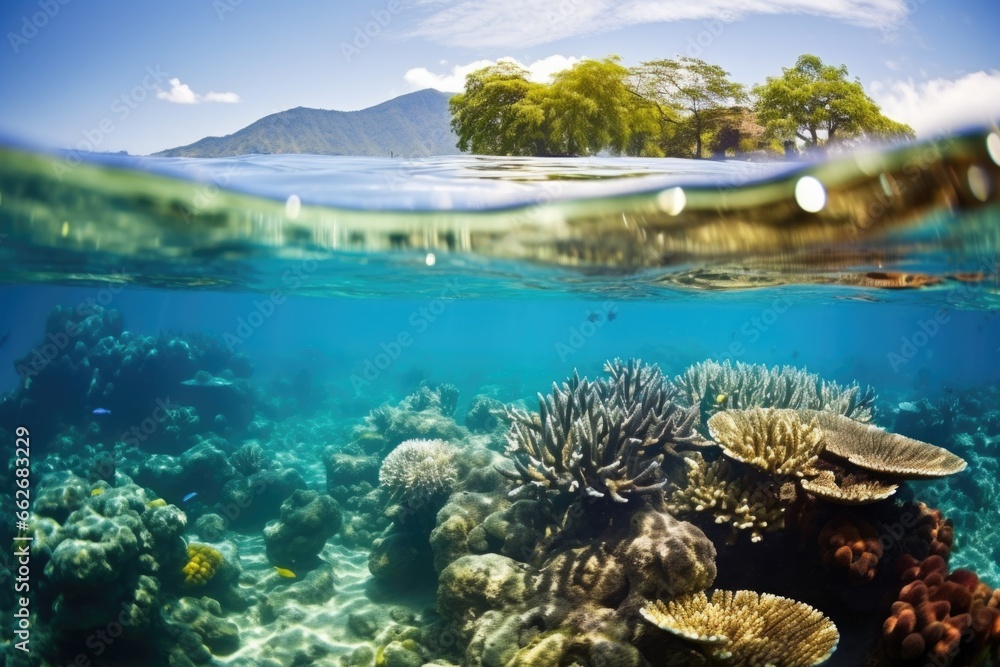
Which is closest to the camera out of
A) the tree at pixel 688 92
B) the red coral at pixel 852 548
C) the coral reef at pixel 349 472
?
the red coral at pixel 852 548

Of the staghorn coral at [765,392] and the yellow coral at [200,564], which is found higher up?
the staghorn coral at [765,392]

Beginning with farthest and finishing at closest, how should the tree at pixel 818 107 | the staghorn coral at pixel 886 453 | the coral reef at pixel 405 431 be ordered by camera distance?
the coral reef at pixel 405 431 → the tree at pixel 818 107 → the staghorn coral at pixel 886 453

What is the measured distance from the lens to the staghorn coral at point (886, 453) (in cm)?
604

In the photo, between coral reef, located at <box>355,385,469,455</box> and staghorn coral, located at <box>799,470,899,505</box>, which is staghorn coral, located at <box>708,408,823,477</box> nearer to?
staghorn coral, located at <box>799,470,899,505</box>

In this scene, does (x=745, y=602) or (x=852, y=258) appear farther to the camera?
(x=852, y=258)

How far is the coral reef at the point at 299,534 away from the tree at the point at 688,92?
12.1 metres

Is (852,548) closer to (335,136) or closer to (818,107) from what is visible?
(818,107)

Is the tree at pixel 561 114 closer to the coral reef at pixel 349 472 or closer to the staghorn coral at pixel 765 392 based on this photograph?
the staghorn coral at pixel 765 392

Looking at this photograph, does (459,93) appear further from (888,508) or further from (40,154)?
(888,508)

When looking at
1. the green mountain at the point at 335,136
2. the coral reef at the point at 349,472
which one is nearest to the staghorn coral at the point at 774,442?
the green mountain at the point at 335,136

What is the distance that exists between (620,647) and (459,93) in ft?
44.0

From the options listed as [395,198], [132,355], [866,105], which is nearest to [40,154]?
[395,198]

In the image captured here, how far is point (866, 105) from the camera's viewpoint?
1199cm

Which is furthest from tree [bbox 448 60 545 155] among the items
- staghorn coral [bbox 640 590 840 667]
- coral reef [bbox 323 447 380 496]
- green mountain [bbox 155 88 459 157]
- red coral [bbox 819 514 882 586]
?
staghorn coral [bbox 640 590 840 667]
